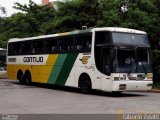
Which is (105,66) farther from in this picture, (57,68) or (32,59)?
(32,59)

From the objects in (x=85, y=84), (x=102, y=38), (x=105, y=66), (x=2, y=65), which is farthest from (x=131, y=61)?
(x=2, y=65)

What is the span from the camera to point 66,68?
22.7 m

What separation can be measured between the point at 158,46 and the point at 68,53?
23.0 ft

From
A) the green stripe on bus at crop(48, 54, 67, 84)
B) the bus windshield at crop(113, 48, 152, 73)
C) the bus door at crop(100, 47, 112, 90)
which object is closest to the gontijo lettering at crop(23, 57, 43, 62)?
the green stripe on bus at crop(48, 54, 67, 84)

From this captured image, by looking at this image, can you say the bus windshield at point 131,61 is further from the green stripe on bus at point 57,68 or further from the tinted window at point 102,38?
the green stripe on bus at point 57,68

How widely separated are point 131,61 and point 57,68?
5.33 metres

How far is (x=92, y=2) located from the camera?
29.6 meters

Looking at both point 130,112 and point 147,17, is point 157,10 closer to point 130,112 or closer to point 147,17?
point 147,17

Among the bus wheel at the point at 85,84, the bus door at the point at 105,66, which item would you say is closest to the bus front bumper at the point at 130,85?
the bus door at the point at 105,66

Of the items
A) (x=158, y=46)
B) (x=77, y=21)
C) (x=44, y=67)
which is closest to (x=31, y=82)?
(x=44, y=67)

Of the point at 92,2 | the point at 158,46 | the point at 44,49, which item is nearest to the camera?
the point at 44,49

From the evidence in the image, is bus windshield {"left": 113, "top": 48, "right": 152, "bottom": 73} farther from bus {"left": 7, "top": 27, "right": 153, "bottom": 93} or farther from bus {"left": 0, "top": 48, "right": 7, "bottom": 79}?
bus {"left": 0, "top": 48, "right": 7, "bottom": 79}

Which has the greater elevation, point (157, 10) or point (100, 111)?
point (157, 10)

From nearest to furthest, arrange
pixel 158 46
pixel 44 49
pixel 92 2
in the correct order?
pixel 44 49
pixel 158 46
pixel 92 2
